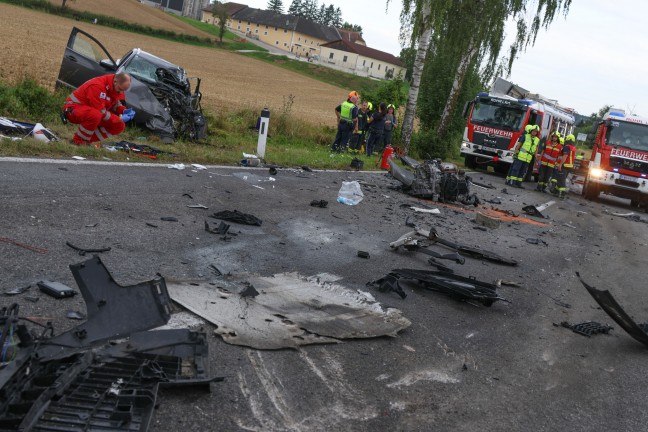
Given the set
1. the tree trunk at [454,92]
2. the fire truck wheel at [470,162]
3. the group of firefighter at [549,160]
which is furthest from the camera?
the tree trunk at [454,92]

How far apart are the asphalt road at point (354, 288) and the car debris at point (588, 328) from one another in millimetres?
100

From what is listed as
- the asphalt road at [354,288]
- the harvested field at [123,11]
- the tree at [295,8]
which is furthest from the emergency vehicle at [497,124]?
the tree at [295,8]

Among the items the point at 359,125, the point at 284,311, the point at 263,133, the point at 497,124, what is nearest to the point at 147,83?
the point at 263,133

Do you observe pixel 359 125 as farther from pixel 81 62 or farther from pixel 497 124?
pixel 81 62

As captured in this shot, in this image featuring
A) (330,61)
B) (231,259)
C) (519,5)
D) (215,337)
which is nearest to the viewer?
(215,337)

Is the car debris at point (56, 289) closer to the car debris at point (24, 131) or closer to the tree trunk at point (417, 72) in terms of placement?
the car debris at point (24, 131)

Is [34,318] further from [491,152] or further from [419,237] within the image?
[491,152]

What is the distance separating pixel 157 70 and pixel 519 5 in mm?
18632

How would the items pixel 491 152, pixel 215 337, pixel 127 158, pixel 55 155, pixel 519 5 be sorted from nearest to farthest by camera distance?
pixel 215 337, pixel 55 155, pixel 127 158, pixel 491 152, pixel 519 5

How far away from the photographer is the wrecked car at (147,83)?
13062mm

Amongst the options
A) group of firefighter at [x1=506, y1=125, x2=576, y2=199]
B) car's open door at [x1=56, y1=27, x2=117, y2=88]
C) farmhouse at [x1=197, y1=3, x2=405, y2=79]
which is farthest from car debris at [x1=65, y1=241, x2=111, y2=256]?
farmhouse at [x1=197, y1=3, x2=405, y2=79]

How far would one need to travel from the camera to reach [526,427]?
3.78 metres

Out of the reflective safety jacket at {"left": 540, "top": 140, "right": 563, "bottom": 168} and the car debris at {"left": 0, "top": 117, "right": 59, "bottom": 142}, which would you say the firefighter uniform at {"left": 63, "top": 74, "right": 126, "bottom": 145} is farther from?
the reflective safety jacket at {"left": 540, "top": 140, "right": 563, "bottom": 168}

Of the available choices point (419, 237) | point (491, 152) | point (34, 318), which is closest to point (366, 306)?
point (34, 318)
